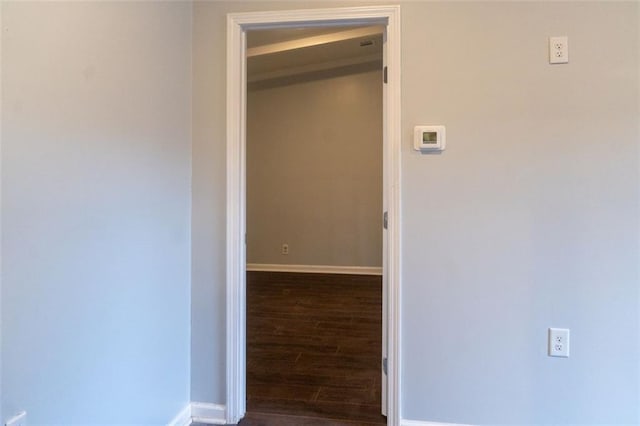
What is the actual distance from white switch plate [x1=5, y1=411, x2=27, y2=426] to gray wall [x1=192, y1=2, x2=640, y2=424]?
1.49m

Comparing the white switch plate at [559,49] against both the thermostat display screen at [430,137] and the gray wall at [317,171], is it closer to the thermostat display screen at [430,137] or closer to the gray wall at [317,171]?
the thermostat display screen at [430,137]

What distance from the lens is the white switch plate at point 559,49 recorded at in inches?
73.4

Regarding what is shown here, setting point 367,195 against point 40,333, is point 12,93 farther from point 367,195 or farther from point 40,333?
point 367,195

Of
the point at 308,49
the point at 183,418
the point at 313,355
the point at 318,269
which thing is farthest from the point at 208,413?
the point at 308,49

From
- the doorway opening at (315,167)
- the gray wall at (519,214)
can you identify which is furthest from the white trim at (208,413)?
the doorway opening at (315,167)

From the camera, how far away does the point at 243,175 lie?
2.12 meters

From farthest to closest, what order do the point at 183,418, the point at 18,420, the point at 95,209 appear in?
the point at 183,418 < the point at 95,209 < the point at 18,420

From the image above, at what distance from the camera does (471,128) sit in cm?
193

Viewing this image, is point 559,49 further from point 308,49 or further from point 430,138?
point 308,49

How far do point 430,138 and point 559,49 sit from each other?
68cm

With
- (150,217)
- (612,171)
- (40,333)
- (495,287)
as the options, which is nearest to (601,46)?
(612,171)

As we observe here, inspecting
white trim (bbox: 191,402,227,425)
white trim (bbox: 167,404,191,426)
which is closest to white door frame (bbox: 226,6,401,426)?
white trim (bbox: 191,402,227,425)

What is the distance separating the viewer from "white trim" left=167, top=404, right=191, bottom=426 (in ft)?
6.63

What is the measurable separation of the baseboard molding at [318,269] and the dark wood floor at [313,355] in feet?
2.32
